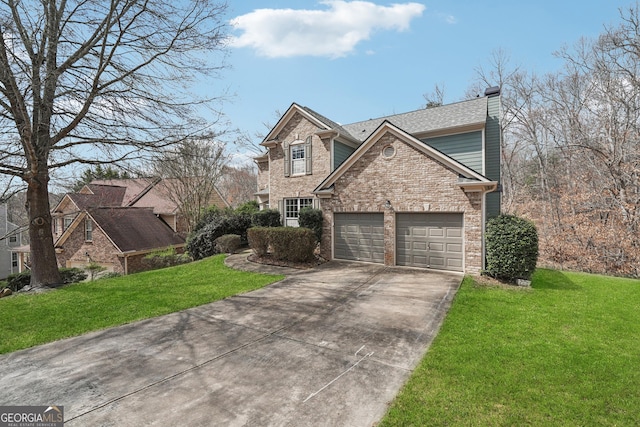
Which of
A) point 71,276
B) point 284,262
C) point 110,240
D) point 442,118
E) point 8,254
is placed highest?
point 442,118

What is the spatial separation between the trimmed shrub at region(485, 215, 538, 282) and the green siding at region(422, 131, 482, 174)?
4497mm

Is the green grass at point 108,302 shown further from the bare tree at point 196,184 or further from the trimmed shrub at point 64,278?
the bare tree at point 196,184

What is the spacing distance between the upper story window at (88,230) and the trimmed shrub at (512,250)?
77.3 feet

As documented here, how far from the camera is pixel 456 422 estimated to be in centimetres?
332

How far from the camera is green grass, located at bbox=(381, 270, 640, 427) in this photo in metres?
3.45

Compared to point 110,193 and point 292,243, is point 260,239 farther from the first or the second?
point 110,193

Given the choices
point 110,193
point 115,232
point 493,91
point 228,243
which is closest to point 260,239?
point 228,243

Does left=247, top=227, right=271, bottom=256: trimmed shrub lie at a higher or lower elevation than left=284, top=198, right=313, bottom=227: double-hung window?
lower

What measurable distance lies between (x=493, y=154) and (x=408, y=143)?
17.3 feet

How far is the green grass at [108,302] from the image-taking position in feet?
20.1

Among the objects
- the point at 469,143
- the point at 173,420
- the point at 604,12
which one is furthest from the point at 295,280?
the point at 604,12

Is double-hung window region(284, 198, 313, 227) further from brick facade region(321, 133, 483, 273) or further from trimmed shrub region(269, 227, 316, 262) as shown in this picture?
trimmed shrub region(269, 227, 316, 262)

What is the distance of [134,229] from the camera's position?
20.9m

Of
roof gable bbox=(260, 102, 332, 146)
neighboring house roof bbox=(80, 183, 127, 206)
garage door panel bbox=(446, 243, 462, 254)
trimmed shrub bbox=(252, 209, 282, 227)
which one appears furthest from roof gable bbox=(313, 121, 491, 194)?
neighboring house roof bbox=(80, 183, 127, 206)
